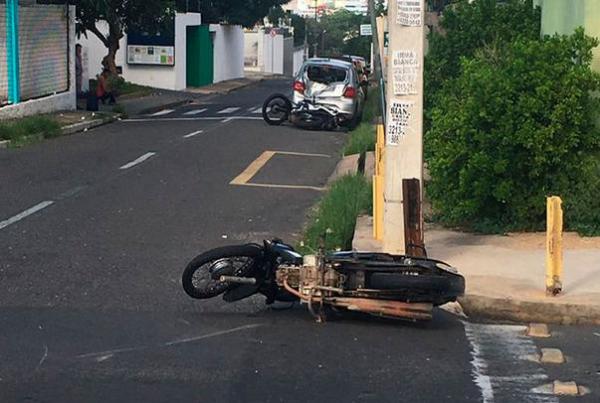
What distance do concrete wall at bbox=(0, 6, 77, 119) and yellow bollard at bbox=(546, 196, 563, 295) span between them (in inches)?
697

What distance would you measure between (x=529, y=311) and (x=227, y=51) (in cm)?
5510

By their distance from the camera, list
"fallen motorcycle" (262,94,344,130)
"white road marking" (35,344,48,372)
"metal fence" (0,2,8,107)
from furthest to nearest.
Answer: "fallen motorcycle" (262,94,344,130) < "metal fence" (0,2,8,107) < "white road marking" (35,344,48,372)

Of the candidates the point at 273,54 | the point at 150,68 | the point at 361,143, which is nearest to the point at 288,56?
the point at 273,54

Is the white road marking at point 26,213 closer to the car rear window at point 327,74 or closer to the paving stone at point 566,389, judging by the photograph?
the paving stone at point 566,389

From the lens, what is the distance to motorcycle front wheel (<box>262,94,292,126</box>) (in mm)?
25969

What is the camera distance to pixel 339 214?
1185cm

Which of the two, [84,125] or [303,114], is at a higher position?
[303,114]

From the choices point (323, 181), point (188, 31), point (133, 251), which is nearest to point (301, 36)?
point (188, 31)

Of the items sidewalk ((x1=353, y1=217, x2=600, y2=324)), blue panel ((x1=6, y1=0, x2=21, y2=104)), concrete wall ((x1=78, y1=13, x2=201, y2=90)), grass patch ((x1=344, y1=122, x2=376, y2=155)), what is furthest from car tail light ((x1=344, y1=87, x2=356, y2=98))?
concrete wall ((x1=78, y1=13, x2=201, y2=90))

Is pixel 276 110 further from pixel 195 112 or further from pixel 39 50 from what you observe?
pixel 195 112

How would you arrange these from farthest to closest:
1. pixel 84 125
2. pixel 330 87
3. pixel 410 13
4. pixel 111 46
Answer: pixel 111 46 < pixel 330 87 < pixel 84 125 < pixel 410 13

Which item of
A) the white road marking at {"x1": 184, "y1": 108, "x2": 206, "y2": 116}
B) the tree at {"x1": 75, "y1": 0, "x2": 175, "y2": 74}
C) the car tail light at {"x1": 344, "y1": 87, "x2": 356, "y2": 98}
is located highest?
the tree at {"x1": 75, "y1": 0, "x2": 175, "y2": 74}

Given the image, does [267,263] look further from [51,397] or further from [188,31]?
[188,31]

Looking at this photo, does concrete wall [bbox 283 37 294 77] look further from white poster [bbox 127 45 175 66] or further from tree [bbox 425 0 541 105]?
tree [bbox 425 0 541 105]
